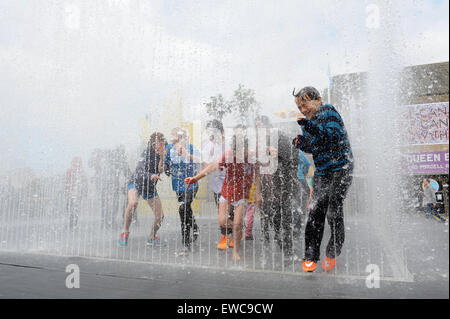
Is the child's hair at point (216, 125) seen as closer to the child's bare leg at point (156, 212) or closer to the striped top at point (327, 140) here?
the child's bare leg at point (156, 212)

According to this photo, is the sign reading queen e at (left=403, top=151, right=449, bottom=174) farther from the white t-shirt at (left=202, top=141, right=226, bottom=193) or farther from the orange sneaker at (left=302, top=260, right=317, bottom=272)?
the orange sneaker at (left=302, top=260, right=317, bottom=272)

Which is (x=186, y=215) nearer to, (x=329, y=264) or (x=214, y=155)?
(x=214, y=155)

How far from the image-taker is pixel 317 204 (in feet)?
10.1

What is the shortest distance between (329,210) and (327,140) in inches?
25.5

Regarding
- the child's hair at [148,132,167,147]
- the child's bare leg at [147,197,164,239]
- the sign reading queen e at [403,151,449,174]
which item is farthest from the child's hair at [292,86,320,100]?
the sign reading queen e at [403,151,449,174]

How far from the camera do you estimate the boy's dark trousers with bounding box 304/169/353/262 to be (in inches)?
118

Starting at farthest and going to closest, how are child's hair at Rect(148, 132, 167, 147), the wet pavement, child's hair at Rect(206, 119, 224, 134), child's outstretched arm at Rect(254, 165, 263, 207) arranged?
child's hair at Rect(148, 132, 167, 147), child's hair at Rect(206, 119, 224, 134), child's outstretched arm at Rect(254, 165, 263, 207), the wet pavement

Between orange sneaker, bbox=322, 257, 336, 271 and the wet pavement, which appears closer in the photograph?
the wet pavement

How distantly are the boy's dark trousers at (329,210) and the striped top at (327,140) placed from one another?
0.09m

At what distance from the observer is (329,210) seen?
3.06 metres

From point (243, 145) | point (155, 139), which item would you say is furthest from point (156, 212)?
point (243, 145)

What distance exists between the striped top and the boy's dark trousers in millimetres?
91

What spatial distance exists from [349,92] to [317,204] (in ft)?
18.2
